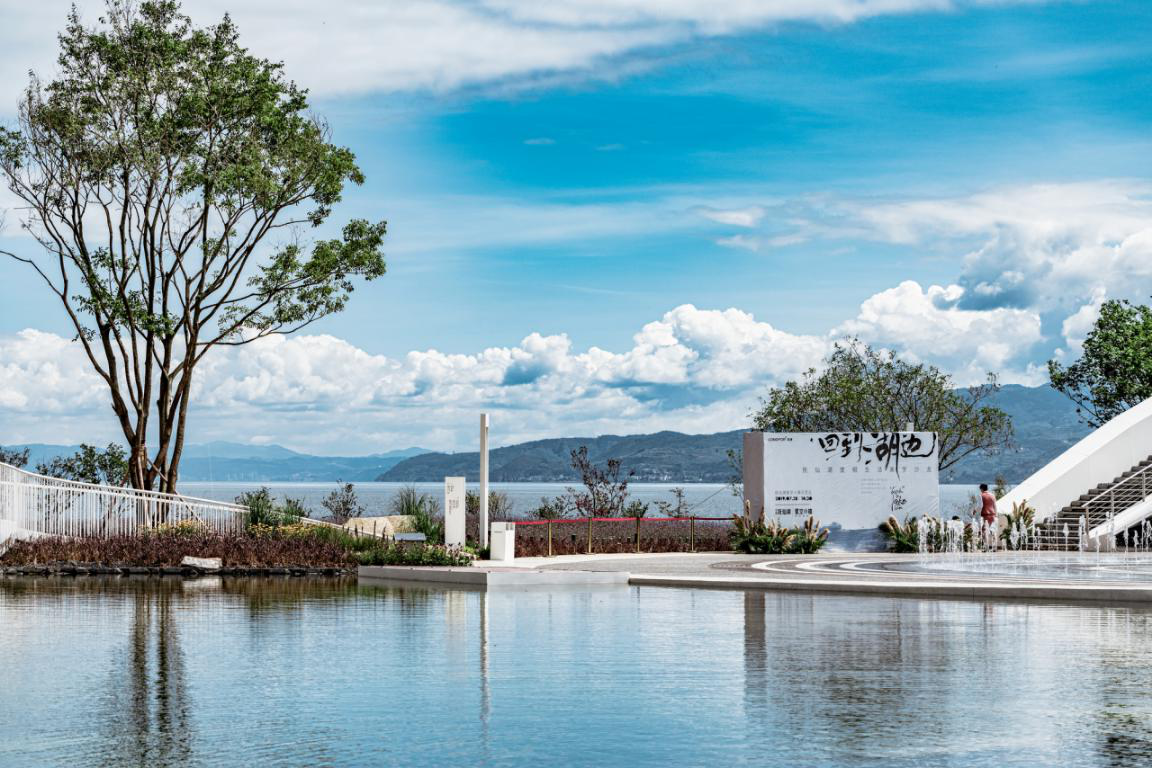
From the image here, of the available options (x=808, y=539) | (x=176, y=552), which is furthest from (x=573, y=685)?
(x=808, y=539)

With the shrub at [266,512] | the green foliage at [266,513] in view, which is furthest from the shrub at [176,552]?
the shrub at [266,512]

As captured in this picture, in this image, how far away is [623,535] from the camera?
3891 cm

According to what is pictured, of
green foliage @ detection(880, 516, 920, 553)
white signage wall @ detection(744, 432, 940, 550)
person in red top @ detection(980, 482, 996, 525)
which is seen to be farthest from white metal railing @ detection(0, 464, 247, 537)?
person in red top @ detection(980, 482, 996, 525)

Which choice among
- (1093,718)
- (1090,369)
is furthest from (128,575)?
(1090,369)

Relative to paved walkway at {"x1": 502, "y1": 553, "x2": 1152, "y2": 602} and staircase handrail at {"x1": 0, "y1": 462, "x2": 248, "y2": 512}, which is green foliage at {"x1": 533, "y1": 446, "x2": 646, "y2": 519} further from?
staircase handrail at {"x1": 0, "y1": 462, "x2": 248, "y2": 512}

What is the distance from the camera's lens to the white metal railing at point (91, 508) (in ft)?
106

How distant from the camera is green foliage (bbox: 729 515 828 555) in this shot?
122ft

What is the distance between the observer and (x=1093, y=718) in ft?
35.8

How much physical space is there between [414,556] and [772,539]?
1193 cm

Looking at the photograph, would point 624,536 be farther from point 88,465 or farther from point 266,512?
point 88,465

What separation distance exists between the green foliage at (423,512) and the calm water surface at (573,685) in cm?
1244

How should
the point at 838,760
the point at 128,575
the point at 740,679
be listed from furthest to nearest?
the point at 128,575 < the point at 740,679 < the point at 838,760

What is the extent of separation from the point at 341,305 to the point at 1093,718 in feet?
112

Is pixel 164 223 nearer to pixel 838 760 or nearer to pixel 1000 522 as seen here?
pixel 1000 522
